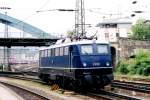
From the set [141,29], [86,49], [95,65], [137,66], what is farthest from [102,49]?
[141,29]

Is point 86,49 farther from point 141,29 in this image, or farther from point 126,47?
point 141,29

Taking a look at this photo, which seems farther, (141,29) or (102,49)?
(141,29)

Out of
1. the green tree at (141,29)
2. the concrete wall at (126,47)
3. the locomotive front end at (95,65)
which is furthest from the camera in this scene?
the green tree at (141,29)

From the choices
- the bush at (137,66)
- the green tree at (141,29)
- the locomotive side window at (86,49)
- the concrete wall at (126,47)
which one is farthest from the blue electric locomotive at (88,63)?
the green tree at (141,29)

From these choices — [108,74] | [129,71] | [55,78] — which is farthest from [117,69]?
[108,74]

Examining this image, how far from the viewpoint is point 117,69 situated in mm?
49531

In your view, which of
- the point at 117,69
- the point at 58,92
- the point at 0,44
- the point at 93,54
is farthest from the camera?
the point at 0,44

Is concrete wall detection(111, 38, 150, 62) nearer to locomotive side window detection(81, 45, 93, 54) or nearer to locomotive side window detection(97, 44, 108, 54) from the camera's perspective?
locomotive side window detection(97, 44, 108, 54)

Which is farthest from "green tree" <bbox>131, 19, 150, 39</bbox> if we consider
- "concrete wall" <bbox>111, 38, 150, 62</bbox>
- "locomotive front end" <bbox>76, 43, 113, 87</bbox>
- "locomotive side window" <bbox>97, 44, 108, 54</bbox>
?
"locomotive front end" <bbox>76, 43, 113, 87</bbox>

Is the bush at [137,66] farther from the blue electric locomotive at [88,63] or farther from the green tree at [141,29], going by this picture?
the green tree at [141,29]

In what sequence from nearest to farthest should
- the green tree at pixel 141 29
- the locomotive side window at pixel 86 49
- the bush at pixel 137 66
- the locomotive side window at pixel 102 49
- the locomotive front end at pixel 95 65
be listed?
the locomotive front end at pixel 95 65 < the locomotive side window at pixel 86 49 < the locomotive side window at pixel 102 49 < the bush at pixel 137 66 < the green tree at pixel 141 29

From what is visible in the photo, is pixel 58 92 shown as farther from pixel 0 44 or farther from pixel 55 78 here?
pixel 0 44

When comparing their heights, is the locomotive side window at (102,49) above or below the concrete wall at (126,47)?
below

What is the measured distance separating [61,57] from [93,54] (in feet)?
10.9
